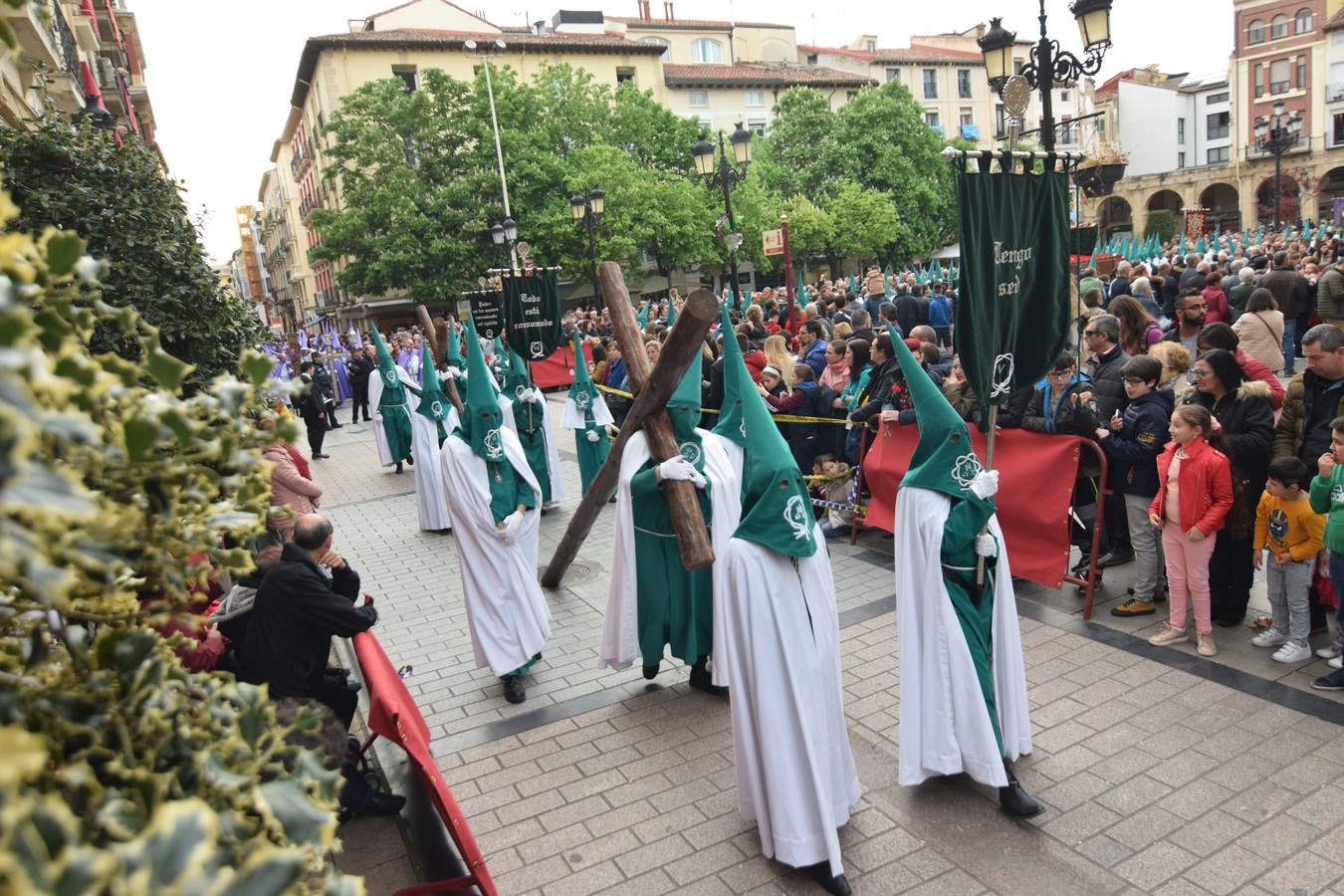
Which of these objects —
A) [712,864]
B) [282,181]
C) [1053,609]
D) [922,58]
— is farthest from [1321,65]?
[282,181]

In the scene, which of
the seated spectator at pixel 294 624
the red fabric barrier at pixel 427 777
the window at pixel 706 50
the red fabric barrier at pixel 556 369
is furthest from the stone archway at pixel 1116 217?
the red fabric barrier at pixel 427 777

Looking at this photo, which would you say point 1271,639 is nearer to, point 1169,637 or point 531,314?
point 1169,637

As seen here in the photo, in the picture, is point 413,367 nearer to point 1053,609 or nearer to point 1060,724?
point 1053,609

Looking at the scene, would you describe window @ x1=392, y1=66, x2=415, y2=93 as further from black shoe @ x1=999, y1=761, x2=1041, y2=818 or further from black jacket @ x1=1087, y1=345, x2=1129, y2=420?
black shoe @ x1=999, y1=761, x2=1041, y2=818

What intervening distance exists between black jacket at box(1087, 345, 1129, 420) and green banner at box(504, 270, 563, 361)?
633 centimetres

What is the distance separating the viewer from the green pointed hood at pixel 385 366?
14594 mm

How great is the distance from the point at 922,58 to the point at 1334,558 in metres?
63.6

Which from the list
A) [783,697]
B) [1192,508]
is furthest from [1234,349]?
[783,697]

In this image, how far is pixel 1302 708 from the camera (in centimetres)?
530

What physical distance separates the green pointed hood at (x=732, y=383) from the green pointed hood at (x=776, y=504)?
0.47 m

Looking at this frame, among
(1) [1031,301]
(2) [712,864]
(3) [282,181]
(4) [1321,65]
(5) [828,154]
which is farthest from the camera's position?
(3) [282,181]

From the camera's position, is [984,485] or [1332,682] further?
[1332,682]

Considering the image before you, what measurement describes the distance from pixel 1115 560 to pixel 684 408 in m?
4.27

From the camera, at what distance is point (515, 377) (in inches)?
464
